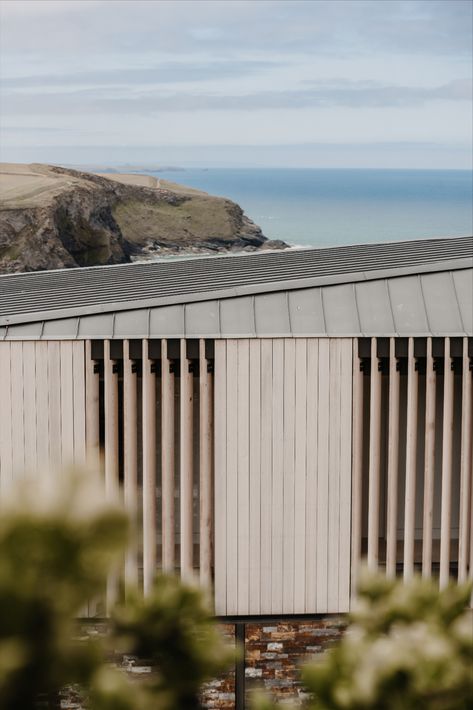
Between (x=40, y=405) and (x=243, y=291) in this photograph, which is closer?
(x=40, y=405)

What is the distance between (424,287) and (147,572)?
4753 millimetres

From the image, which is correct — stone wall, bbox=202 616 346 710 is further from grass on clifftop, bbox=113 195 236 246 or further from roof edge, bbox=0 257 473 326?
grass on clifftop, bbox=113 195 236 246

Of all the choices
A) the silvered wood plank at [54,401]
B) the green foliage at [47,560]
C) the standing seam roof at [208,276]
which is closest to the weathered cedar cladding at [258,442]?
the silvered wood plank at [54,401]

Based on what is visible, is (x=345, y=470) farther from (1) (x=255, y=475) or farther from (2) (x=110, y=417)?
(2) (x=110, y=417)

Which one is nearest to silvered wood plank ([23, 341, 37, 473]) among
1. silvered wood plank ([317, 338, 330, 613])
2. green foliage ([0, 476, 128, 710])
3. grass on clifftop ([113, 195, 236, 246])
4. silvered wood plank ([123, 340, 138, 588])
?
silvered wood plank ([123, 340, 138, 588])

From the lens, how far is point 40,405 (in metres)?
12.0

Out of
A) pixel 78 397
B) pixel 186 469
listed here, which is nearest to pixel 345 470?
pixel 186 469

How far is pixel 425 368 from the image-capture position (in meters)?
12.7

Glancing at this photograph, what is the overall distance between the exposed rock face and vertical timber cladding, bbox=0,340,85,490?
2831 inches

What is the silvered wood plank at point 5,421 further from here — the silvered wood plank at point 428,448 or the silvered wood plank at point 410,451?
the silvered wood plank at point 428,448

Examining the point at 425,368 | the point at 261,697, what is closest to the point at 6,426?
the point at 425,368

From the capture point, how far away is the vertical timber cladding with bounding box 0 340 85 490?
11836 millimetres

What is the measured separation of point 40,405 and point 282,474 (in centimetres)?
295

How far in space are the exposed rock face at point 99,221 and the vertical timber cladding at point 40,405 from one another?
7191 cm
